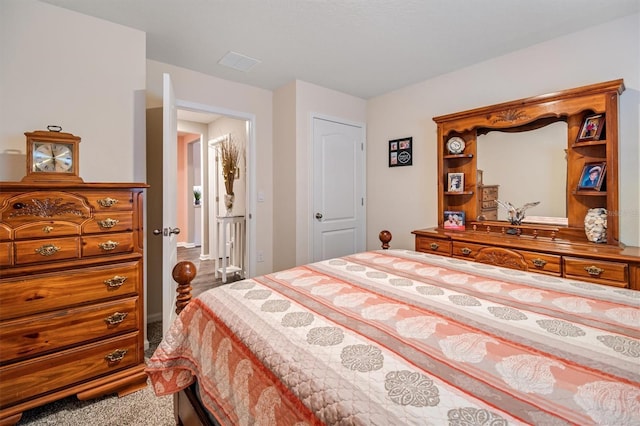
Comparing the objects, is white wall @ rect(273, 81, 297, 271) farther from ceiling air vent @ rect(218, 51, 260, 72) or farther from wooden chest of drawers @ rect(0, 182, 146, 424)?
wooden chest of drawers @ rect(0, 182, 146, 424)

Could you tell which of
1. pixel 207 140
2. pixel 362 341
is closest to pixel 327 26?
pixel 362 341

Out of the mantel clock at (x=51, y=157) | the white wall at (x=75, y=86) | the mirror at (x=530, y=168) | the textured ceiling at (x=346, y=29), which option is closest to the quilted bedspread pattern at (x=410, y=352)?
the mantel clock at (x=51, y=157)

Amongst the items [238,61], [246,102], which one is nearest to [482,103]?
[238,61]

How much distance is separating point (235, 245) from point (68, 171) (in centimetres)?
273

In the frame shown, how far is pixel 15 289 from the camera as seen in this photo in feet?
4.95

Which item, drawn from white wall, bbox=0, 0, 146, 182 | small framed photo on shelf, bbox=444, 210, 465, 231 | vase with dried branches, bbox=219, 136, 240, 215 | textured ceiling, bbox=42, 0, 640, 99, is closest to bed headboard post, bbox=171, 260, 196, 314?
white wall, bbox=0, 0, 146, 182

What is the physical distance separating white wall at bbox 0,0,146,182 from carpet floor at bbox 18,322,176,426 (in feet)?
4.56

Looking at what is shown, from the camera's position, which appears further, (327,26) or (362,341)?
(327,26)

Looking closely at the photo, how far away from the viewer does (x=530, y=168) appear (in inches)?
104

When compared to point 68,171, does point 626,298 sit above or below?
below

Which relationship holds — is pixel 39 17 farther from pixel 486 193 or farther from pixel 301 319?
pixel 486 193

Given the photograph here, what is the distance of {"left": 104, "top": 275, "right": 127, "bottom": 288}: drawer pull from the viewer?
1760 mm

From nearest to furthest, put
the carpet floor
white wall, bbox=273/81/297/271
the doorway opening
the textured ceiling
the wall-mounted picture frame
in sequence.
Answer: the carpet floor
the textured ceiling
white wall, bbox=273/81/297/271
the wall-mounted picture frame
the doorway opening

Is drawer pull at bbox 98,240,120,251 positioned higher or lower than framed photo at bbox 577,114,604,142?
lower
